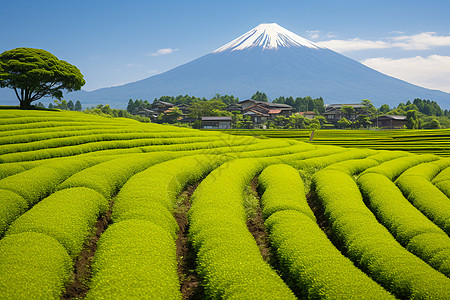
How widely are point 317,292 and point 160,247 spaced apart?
16.4 feet

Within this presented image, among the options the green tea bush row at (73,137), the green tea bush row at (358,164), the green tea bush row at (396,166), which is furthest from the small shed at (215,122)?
the green tea bush row at (396,166)

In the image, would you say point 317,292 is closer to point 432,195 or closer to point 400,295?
point 400,295

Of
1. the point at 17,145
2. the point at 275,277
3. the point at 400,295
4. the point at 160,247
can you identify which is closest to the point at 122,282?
the point at 160,247

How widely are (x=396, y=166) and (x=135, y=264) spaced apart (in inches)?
926

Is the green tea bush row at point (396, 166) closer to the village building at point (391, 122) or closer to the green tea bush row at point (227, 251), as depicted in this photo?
the green tea bush row at point (227, 251)

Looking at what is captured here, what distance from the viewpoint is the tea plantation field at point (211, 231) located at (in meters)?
9.00

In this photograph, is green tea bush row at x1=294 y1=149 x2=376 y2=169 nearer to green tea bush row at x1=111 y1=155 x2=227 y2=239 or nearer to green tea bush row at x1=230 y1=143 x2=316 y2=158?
green tea bush row at x1=230 y1=143 x2=316 y2=158

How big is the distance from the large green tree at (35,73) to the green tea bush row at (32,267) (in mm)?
39010

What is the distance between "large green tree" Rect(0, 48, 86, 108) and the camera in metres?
42.6

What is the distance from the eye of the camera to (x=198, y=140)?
112 ft

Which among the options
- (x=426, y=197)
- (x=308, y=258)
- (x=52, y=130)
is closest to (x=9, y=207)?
(x=308, y=258)

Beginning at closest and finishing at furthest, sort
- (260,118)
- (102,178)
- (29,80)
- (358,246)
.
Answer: (358,246), (102,178), (29,80), (260,118)

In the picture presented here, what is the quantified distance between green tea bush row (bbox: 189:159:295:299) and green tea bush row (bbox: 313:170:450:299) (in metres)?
3.26

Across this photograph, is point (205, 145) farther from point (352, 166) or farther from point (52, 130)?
point (52, 130)
